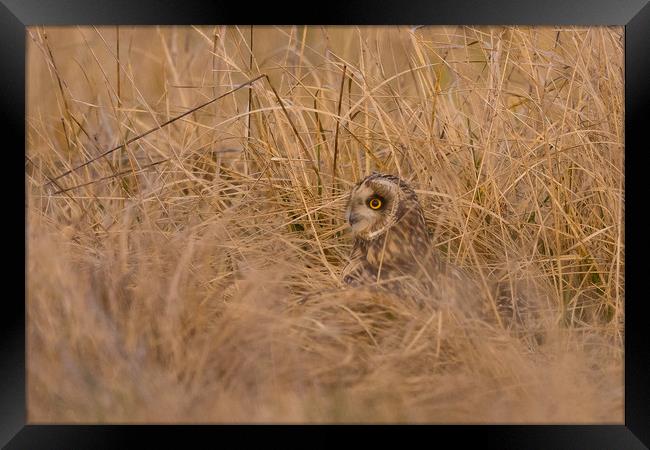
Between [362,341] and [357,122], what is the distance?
31.9 inches

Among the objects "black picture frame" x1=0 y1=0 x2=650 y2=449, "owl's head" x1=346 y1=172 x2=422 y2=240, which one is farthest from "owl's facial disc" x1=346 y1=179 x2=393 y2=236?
"black picture frame" x1=0 y1=0 x2=650 y2=449

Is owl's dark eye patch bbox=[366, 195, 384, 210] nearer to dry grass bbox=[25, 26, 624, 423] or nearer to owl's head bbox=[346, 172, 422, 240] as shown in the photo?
owl's head bbox=[346, 172, 422, 240]

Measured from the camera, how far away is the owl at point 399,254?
3240mm

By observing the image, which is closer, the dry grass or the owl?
the dry grass

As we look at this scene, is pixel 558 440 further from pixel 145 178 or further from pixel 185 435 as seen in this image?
pixel 145 178

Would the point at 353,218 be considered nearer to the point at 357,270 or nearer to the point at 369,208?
the point at 369,208

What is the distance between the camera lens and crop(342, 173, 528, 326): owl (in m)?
3.24

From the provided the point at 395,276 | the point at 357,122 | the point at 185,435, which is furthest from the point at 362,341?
the point at 357,122

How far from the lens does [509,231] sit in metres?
3.38
